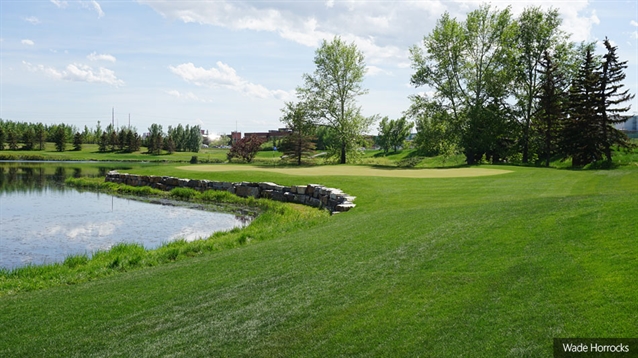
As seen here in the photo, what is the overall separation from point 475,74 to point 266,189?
26.6 m

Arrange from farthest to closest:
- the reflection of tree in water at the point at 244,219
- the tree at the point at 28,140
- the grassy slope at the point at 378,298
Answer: the tree at the point at 28,140
the reflection of tree in water at the point at 244,219
the grassy slope at the point at 378,298

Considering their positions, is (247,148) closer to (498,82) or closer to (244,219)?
(498,82)

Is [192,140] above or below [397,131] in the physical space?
below

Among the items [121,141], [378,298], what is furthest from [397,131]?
[378,298]

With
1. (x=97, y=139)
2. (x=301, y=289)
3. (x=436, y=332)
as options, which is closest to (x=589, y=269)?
(x=436, y=332)

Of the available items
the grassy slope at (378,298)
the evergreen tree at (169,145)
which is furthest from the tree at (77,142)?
the grassy slope at (378,298)

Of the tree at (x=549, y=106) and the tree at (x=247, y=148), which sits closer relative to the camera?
the tree at (x=549, y=106)

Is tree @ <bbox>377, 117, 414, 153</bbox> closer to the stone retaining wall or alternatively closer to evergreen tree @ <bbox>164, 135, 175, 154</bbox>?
evergreen tree @ <bbox>164, 135, 175, 154</bbox>

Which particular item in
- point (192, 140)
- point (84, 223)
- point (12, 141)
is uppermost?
point (192, 140)

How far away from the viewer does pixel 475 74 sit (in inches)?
1683

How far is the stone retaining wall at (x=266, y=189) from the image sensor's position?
64.1 ft

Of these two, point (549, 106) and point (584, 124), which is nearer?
point (584, 124)

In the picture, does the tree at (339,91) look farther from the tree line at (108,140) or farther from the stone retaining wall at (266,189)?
the tree line at (108,140)

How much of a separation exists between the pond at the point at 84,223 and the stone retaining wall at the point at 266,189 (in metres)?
3.13
